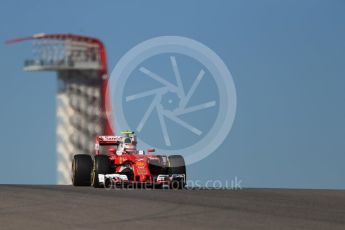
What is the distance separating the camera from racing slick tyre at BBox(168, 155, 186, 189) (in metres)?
22.6

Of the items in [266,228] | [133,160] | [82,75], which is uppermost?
[82,75]

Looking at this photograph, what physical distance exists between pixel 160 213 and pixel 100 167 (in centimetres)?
970

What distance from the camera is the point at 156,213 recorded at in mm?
12562

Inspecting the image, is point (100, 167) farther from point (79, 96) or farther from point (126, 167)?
point (79, 96)

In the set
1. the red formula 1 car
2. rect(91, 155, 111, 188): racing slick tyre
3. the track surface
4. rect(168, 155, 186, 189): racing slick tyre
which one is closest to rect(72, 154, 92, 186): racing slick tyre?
the red formula 1 car

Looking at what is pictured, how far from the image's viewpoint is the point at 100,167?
2209 centimetres

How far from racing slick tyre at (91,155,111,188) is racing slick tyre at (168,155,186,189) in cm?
190

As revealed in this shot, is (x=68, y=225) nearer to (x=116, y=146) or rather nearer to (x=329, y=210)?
(x=329, y=210)

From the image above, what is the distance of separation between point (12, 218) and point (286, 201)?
22.5 feet

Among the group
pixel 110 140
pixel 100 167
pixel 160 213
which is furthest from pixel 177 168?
pixel 160 213

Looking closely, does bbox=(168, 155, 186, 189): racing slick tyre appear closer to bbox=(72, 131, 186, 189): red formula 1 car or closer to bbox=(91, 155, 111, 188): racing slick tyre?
bbox=(72, 131, 186, 189): red formula 1 car

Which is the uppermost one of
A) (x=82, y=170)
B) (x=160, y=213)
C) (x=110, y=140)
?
(x=110, y=140)

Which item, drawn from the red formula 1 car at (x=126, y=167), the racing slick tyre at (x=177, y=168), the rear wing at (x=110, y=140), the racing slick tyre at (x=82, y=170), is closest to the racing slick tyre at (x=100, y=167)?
the red formula 1 car at (x=126, y=167)

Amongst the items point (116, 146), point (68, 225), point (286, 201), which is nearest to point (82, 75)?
point (116, 146)
